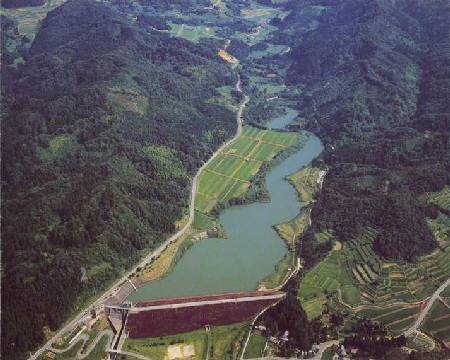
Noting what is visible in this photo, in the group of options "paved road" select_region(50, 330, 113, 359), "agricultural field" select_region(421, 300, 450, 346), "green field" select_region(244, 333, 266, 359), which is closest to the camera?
"green field" select_region(244, 333, 266, 359)

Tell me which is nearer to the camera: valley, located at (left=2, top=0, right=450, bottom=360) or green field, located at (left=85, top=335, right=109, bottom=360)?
green field, located at (left=85, top=335, right=109, bottom=360)

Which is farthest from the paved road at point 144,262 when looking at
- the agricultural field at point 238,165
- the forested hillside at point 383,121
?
the forested hillside at point 383,121

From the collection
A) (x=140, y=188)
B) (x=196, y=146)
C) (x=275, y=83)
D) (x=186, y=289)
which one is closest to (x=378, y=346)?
(x=186, y=289)

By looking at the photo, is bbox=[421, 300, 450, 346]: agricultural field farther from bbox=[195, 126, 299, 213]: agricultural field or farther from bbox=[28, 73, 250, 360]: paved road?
bbox=[195, 126, 299, 213]: agricultural field

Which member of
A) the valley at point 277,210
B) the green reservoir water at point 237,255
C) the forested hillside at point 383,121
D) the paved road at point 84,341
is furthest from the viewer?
the forested hillside at point 383,121

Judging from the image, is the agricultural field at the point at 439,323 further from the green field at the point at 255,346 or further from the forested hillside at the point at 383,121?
the green field at the point at 255,346

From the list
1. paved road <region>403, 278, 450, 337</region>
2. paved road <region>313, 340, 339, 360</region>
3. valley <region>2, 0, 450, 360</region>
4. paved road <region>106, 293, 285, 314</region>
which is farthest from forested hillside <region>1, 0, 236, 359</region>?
paved road <region>403, 278, 450, 337</region>

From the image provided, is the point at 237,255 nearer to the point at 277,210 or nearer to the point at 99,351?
the point at 277,210
